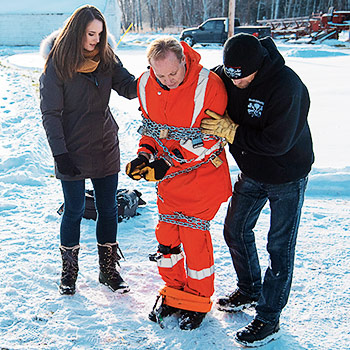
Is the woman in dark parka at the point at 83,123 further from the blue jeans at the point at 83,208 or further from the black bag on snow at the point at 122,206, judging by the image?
the black bag on snow at the point at 122,206

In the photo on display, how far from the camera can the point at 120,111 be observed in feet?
25.5

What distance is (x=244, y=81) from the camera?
6.96 ft

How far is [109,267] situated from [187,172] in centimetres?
99

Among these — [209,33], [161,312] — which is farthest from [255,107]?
[209,33]

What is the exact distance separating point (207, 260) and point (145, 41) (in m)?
27.6

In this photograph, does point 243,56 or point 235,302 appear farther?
point 235,302

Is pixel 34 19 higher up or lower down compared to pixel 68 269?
lower down

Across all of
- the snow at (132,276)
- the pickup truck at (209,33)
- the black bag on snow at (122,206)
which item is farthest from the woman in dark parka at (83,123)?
the pickup truck at (209,33)

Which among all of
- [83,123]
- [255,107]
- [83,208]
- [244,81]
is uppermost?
[244,81]

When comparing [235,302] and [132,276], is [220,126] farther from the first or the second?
[132,276]

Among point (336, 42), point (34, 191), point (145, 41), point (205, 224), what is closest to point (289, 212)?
point (205, 224)

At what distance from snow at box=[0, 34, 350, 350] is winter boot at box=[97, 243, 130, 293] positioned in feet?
0.21

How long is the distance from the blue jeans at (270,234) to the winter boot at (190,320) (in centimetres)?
36

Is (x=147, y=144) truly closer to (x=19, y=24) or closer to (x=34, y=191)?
(x=34, y=191)
